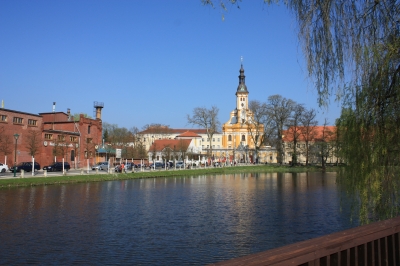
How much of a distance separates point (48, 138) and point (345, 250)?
57.8 m

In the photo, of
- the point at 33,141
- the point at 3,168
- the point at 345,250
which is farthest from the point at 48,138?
the point at 345,250

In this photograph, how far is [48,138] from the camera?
188 ft

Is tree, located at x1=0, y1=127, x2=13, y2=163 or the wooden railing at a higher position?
tree, located at x1=0, y1=127, x2=13, y2=163

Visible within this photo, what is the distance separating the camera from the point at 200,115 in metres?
69.7

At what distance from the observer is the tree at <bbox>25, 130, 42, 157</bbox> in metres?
47.7

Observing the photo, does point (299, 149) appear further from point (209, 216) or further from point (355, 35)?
point (355, 35)

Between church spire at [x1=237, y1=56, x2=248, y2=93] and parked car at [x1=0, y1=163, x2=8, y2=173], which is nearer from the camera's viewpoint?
parked car at [x1=0, y1=163, x2=8, y2=173]

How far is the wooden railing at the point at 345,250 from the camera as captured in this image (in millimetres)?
3816

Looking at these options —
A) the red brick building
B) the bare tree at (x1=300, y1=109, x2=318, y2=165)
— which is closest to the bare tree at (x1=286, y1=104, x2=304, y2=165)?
the bare tree at (x1=300, y1=109, x2=318, y2=165)

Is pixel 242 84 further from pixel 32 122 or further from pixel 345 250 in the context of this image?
pixel 345 250

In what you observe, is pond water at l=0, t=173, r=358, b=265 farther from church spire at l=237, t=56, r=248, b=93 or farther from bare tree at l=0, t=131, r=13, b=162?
church spire at l=237, t=56, r=248, b=93

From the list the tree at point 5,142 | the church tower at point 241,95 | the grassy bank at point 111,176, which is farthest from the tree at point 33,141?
the church tower at point 241,95

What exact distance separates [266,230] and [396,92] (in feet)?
26.4

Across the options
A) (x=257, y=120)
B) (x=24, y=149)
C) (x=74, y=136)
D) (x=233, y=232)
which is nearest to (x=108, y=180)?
(x=24, y=149)
